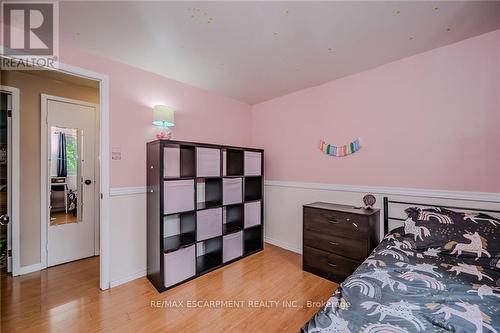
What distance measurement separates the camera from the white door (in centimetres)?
269

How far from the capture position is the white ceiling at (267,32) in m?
1.53

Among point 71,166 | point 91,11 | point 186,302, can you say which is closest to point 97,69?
point 91,11

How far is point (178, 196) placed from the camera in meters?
2.32

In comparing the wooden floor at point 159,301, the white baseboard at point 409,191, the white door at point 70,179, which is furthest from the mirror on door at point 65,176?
the white baseboard at point 409,191

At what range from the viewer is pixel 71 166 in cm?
290

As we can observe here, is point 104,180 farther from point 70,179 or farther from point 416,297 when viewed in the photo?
point 416,297

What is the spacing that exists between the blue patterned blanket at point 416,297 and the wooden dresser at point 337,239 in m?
0.56

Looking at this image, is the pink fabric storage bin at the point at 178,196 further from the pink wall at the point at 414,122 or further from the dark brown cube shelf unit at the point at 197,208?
the pink wall at the point at 414,122

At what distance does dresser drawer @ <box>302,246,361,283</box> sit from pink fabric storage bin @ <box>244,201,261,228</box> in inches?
33.8

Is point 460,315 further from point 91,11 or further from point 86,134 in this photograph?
point 86,134

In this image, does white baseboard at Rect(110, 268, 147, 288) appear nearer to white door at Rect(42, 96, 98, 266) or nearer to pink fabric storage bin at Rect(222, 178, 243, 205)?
white door at Rect(42, 96, 98, 266)

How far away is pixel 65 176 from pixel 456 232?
13.9 feet

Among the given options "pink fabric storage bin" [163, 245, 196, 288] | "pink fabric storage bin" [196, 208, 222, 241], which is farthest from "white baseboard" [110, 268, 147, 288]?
"pink fabric storage bin" [196, 208, 222, 241]

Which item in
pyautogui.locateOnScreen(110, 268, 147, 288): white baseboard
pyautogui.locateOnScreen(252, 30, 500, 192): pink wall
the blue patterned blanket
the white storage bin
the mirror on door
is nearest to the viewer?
the blue patterned blanket
